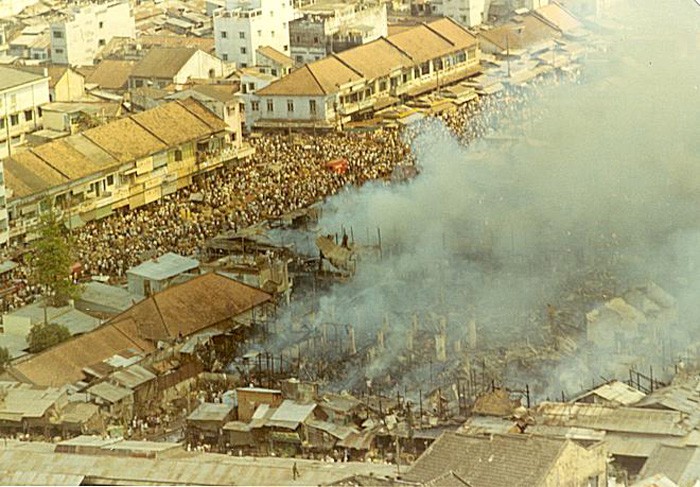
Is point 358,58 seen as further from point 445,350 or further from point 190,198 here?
point 445,350

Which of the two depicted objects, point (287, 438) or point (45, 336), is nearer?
point (287, 438)

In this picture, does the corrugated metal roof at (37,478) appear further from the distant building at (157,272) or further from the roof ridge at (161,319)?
the distant building at (157,272)

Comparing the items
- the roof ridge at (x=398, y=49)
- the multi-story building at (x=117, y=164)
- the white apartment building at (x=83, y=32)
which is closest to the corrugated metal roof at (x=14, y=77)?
the multi-story building at (x=117, y=164)

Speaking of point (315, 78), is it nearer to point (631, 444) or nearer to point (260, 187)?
point (260, 187)

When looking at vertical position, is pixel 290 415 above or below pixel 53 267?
above

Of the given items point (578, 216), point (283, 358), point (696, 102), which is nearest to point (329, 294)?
point (283, 358)

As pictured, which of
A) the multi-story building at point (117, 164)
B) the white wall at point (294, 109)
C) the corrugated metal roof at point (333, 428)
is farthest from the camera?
the white wall at point (294, 109)

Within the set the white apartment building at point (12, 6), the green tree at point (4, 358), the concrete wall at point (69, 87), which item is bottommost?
the white apartment building at point (12, 6)

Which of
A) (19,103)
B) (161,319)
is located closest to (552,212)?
(161,319)
